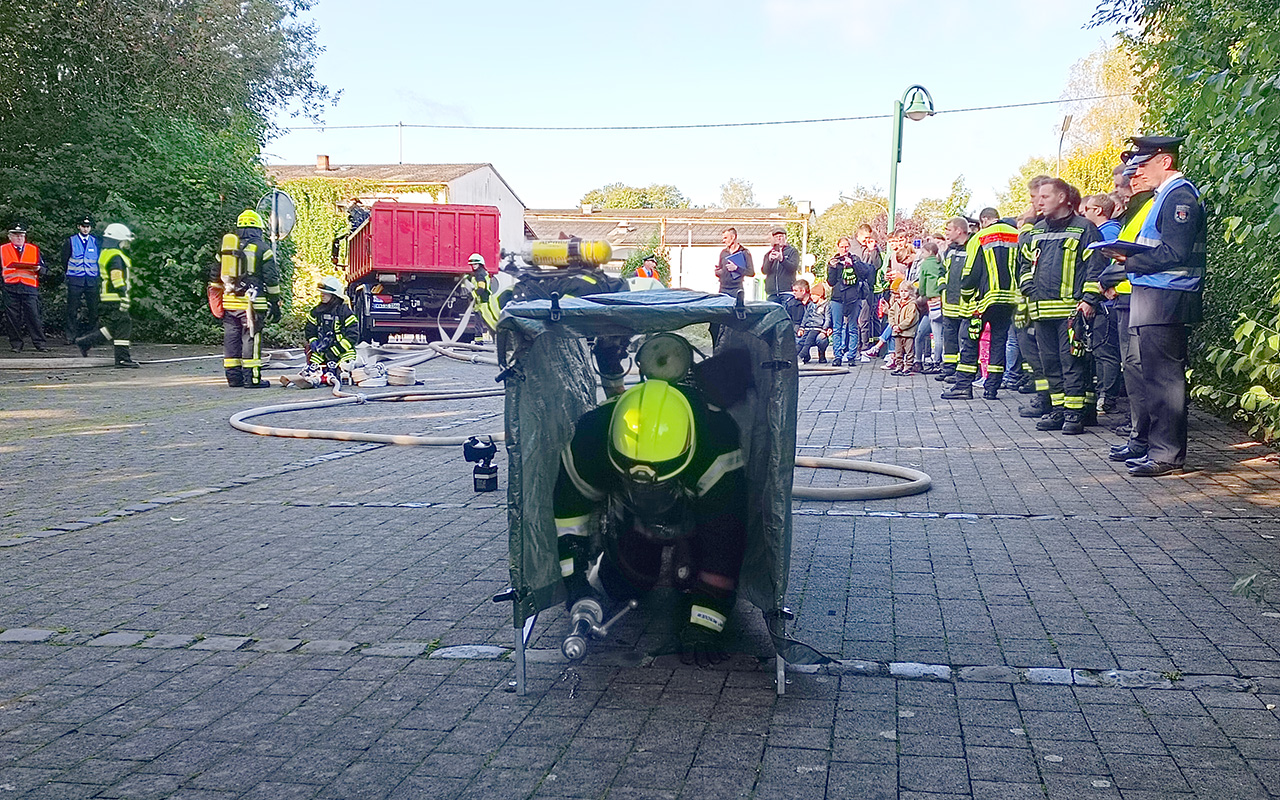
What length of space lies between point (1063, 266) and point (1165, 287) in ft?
7.56

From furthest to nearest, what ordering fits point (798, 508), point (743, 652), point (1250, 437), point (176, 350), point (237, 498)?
point (176, 350) → point (1250, 437) → point (237, 498) → point (798, 508) → point (743, 652)

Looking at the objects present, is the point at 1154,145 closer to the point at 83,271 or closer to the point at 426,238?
the point at 83,271

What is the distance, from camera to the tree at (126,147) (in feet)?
79.5

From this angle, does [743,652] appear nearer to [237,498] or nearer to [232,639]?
[232,639]

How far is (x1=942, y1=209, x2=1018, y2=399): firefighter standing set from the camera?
1211cm

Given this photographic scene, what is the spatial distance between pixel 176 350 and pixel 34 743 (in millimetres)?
21155

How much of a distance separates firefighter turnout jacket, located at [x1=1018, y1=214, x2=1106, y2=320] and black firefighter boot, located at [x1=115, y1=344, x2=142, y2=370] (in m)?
14.2

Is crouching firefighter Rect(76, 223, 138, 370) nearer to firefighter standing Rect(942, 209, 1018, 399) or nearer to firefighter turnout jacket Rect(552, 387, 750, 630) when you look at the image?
firefighter standing Rect(942, 209, 1018, 399)

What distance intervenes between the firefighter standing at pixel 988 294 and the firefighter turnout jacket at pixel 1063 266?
1.65 meters

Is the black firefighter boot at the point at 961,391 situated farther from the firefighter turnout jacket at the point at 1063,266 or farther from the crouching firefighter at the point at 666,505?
the crouching firefighter at the point at 666,505

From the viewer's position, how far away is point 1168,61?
10008 millimetres

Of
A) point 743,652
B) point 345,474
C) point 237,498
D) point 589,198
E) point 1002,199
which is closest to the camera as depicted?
point 743,652

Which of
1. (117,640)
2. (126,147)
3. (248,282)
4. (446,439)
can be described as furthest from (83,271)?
(117,640)

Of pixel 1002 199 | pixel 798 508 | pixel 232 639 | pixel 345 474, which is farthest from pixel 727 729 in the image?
pixel 1002 199
